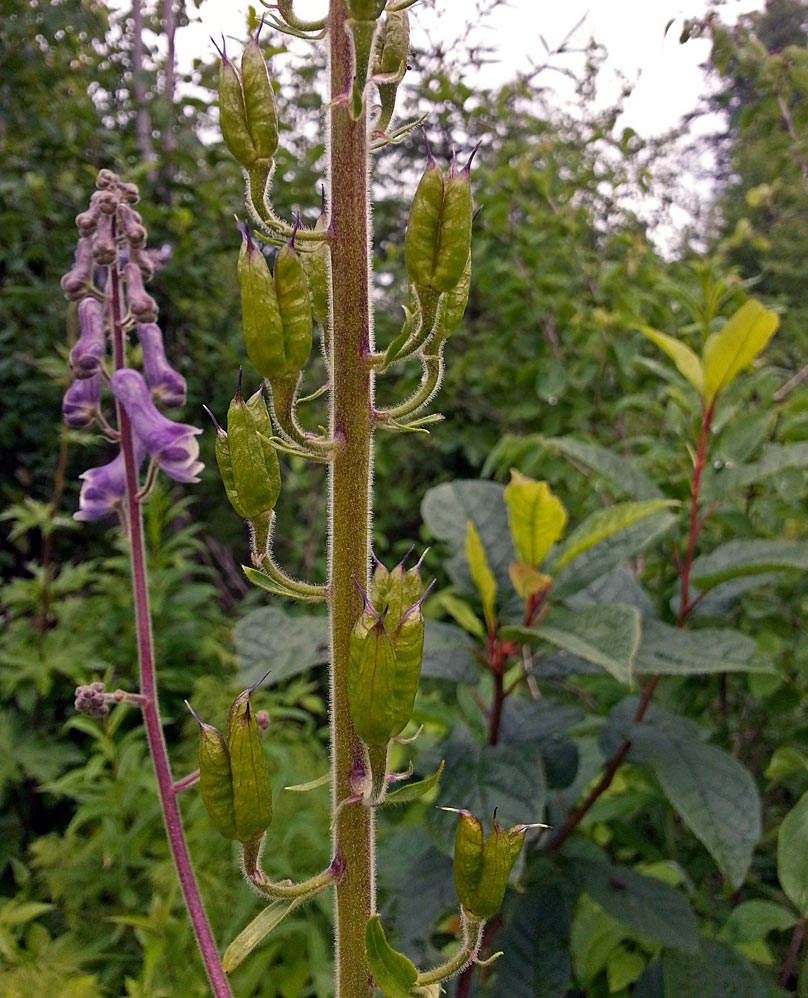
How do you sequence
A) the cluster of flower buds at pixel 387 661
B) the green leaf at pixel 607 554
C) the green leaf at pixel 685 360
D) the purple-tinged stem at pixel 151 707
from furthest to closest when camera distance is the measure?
the green leaf at pixel 685 360 < the green leaf at pixel 607 554 < the purple-tinged stem at pixel 151 707 < the cluster of flower buds at pixel 387 661

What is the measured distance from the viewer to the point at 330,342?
0.57m

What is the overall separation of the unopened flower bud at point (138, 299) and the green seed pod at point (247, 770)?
0.60m

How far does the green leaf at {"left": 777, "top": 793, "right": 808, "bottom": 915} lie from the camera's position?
0.88 meters

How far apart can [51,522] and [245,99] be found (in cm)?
179

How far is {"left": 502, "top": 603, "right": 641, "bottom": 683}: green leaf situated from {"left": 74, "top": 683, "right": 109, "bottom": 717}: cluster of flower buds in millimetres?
517

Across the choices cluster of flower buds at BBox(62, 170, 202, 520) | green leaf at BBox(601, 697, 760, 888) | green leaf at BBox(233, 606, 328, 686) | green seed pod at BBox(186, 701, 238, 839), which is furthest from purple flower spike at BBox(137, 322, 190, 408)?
green leaf at BBox(601, 697, 760, 888)

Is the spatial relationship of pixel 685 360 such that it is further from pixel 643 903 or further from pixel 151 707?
pixel 151 707

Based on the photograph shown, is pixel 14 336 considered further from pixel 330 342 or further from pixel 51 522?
pixel 330 342

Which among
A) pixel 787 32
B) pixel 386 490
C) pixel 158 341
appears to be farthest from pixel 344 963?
pixel 787 32

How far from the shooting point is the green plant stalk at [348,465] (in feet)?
1.78

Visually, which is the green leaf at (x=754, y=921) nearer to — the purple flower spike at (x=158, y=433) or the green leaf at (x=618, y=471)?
the green leaf at (x=618, y=471)

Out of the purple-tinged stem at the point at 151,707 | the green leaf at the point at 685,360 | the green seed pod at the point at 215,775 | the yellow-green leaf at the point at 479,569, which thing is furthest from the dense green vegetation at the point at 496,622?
the green seed pod at the point at 215,775

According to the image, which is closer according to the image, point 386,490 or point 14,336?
point 14,336

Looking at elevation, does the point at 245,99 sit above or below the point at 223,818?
above
